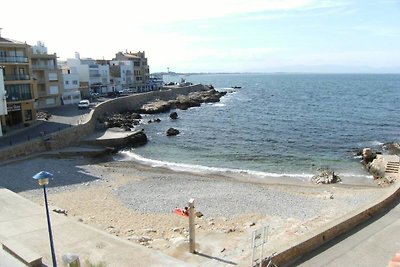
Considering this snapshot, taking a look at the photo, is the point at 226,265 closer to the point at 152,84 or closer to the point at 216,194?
the point at 216,194

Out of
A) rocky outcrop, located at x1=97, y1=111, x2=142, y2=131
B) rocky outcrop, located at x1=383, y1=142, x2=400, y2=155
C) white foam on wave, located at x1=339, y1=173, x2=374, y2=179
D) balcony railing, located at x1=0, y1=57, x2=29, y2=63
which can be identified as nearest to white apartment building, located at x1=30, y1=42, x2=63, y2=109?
rocky outcrop, located at x1=97, y1=111, x2=142, y2=131

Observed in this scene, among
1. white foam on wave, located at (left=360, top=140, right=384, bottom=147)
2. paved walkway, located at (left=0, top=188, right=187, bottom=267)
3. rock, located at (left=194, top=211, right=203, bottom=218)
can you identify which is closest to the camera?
paved walkway, located at (left=0, top=188, right=187, bottom=267)

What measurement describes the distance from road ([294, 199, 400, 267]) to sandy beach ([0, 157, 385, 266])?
1.79 meters

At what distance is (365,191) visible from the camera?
25.6m

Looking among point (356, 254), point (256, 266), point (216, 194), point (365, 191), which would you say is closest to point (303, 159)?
point (365, 191)

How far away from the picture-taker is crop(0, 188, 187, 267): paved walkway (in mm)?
12664

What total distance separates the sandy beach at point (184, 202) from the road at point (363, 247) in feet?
5.87

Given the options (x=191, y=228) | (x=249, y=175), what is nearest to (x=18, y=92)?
(x=249, y=175)

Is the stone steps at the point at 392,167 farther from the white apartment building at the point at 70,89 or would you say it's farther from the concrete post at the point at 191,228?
the white apartment building at the point at 70,89

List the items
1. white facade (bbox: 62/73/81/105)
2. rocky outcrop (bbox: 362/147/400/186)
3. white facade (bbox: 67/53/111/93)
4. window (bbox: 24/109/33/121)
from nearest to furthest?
rocky outcrop (bbox: 362/147/400/186), window (bbox: 24/109/33/121), white facade (bbox: 62/73/81/105), white facade (bbox: 67/53/111/93)

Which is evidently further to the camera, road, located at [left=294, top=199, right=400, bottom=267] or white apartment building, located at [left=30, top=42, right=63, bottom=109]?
white apartment building, located at [left=30, top=42, right=63, bottom=109]

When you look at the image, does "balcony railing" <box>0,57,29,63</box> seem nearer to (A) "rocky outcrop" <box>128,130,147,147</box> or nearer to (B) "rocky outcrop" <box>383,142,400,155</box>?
(A) "rocky outcrop" <box>128,130,147,147</box>

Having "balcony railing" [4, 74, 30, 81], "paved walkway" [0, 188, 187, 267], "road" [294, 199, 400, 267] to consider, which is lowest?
"paved walkway" [0, 188, 187, 267]

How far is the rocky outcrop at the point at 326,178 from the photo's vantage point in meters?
29.0
